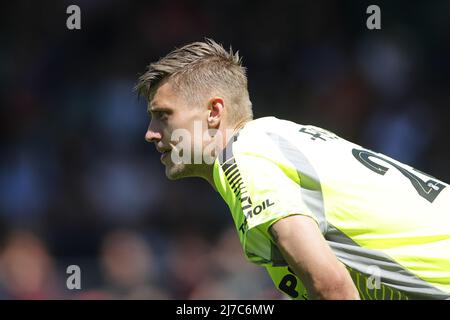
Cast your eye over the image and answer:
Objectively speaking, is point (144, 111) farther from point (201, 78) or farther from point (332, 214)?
point (332, 214)

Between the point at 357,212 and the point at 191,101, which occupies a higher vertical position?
the point at 191,101

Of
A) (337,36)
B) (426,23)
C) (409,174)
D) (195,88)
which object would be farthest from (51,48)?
(409,174)

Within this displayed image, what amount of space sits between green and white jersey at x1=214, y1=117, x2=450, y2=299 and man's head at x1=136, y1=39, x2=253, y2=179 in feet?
1.38

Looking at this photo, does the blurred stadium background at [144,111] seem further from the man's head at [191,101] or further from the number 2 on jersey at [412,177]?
the number 2 on jersey at [412,177]

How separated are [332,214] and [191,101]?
90cm

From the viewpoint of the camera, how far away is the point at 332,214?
3.15 meters

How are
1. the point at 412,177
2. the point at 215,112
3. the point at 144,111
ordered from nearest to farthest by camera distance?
the point at 412,177 < the point at 215,112 < the point at 144,111

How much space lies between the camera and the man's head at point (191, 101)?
3643 mm

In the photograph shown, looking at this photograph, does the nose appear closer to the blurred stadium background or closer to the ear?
the ear

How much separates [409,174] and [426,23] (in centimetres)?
665

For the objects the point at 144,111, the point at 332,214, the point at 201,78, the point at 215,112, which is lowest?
the point at 144,111

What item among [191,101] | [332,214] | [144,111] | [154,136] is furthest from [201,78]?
[144,111]

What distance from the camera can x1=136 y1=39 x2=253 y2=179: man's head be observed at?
3643mm

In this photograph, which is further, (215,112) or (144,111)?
(144,111)
